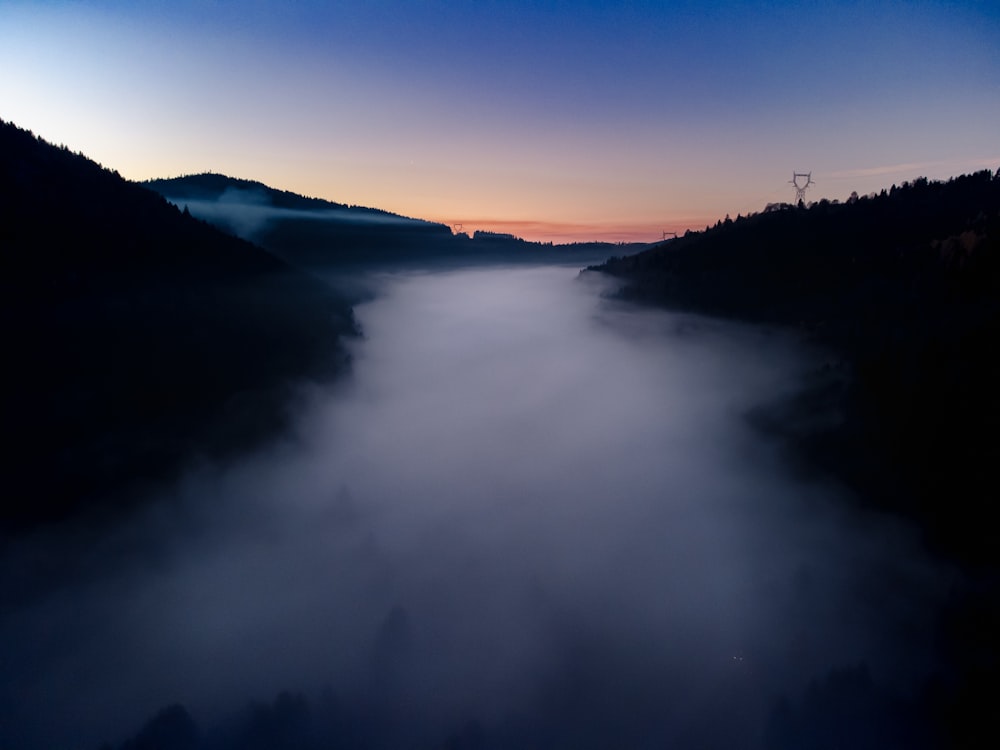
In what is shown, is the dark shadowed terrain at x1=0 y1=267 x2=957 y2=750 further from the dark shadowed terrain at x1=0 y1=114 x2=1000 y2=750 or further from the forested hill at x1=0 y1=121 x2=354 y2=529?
the forested hill at x1=0 y1=121 x2=354 y2=529

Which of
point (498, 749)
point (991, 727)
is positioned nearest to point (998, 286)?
point (991, 727)

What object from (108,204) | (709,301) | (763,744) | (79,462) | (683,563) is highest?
(108,204)

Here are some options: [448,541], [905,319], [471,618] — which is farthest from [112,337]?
[905,319]

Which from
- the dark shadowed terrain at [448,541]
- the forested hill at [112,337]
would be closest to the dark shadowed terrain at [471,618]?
the dark shadowed terrain at [448,541]

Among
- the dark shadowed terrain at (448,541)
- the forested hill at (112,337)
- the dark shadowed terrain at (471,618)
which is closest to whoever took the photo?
the forested hill at (112,337)

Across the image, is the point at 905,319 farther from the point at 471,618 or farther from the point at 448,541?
the point at 448,541

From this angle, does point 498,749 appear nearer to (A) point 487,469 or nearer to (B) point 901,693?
(B) point 901,693

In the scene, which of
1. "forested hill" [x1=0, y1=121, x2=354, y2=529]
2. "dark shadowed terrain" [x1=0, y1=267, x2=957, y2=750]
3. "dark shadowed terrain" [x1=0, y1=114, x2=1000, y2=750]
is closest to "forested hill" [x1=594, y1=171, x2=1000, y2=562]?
"dark shadowed terrain" [x1=0, y1=114, x2=1000, y2=750]

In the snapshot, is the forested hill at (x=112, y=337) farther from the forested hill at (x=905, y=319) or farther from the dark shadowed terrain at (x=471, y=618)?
the forested hill at (x=905, y=319)
